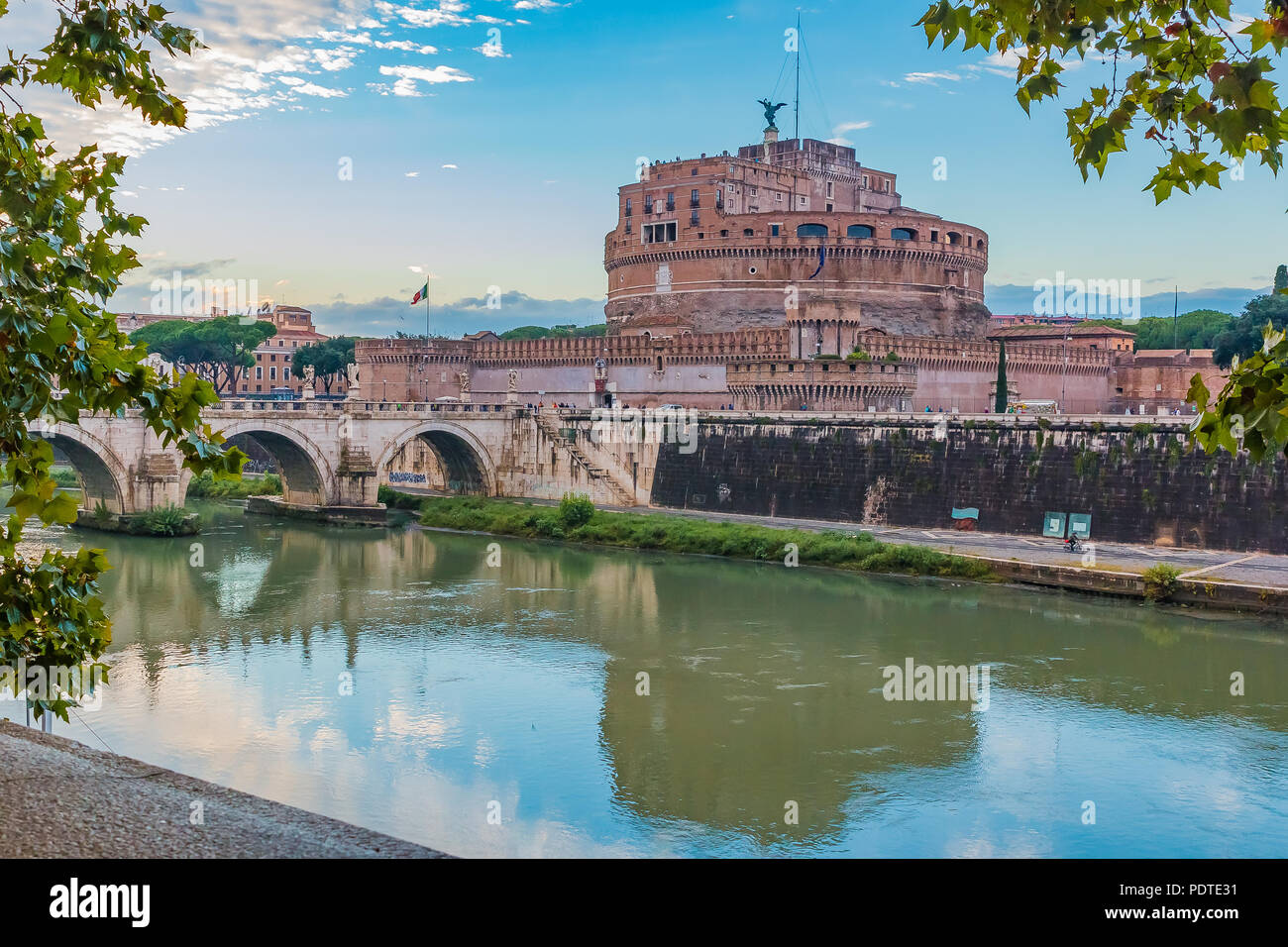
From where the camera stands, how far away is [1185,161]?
15.0ft

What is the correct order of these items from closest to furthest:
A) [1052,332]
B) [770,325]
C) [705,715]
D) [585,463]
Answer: [705,715]
[585,463]
[770,325]
[1052,332]

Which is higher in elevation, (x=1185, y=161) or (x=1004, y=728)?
(x=1185, y=161)

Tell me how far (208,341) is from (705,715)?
50728 mm

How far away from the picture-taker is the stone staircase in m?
35.2

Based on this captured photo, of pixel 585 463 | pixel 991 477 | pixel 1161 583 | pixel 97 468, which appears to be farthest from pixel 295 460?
pixel 1161 583

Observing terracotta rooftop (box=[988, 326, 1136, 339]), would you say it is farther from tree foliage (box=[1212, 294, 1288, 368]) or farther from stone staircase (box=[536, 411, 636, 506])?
stone staircase (box=[536, 411, 636, 506])

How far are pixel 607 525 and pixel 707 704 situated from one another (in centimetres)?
1512

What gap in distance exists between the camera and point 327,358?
60125 millimetres

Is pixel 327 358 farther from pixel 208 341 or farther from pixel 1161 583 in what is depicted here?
pixel 1161 583
